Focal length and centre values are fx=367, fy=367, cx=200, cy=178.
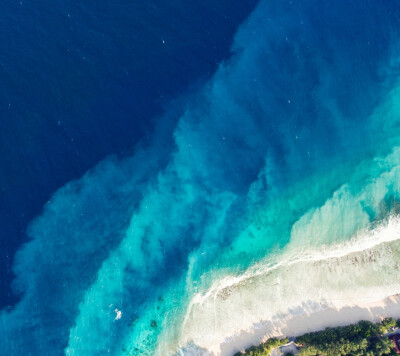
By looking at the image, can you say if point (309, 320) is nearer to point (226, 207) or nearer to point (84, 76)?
point (226, 207)

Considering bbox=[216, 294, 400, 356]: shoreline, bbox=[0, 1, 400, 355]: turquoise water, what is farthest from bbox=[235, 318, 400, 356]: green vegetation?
bbox=[0, 1, 400, 355]: turquoise water

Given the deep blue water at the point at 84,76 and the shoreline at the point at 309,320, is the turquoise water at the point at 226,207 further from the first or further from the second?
the deep blue water at the point at 84,76

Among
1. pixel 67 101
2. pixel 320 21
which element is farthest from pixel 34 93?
pixel 320 21

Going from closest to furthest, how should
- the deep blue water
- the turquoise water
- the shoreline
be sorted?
the shoreline < the turquoise water < the deep blue water

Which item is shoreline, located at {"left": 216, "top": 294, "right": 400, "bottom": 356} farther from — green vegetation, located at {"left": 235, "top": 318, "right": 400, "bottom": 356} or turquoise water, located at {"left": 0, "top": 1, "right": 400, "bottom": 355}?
turquoise water, located at {"left": 0, "top": 1, "right": 400, "bottom": 355}

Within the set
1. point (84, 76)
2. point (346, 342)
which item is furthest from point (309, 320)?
point (84, 76)
